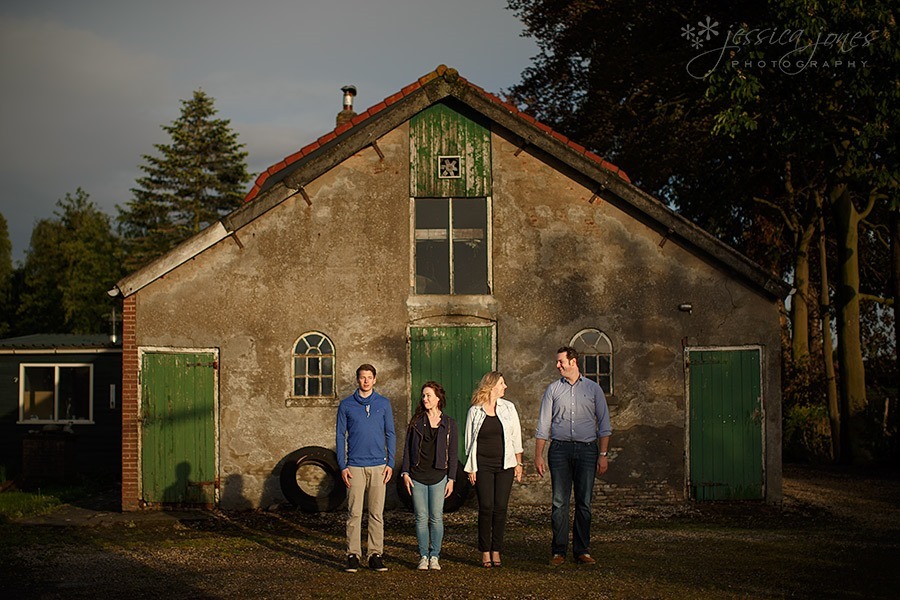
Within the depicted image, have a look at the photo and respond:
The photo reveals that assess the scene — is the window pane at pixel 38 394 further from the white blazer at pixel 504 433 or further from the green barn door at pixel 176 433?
the white blazer at pixel 504 433

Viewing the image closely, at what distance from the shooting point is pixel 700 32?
66.8ft

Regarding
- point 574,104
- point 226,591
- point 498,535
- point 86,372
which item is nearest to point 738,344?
point 498,535

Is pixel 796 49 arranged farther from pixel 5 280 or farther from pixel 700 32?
pixel 5 280

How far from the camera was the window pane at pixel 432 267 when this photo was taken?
14969 millimetres

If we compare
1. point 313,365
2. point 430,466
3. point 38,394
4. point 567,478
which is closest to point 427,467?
point 430,466

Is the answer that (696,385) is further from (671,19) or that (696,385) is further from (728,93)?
(671,19)

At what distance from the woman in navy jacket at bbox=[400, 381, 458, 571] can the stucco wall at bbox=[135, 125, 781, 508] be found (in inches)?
216

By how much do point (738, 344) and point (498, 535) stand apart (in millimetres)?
6735

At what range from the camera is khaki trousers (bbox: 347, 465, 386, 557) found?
368 inches

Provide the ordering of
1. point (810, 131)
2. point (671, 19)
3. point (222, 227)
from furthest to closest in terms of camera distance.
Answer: point (671, 19), point (810, 131), point (222, 227)

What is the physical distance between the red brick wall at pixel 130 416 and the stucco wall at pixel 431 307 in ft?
0.50

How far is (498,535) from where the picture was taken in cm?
937

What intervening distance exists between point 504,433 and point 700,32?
1379 centimetres

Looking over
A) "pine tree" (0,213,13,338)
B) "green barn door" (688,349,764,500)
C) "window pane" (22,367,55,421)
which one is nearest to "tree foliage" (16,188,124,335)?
"pine tree" (0,213,13,338)
